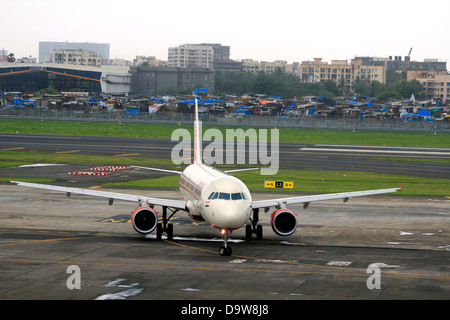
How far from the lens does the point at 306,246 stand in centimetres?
4222

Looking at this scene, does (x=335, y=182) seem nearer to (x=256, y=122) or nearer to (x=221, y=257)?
(x=221, y=257)

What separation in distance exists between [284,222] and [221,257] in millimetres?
5610

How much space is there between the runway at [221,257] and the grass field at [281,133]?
8383 centimetres

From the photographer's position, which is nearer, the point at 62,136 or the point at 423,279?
the point at 423,279

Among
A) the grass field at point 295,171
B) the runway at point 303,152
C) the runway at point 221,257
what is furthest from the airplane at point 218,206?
the runway at point 303,152

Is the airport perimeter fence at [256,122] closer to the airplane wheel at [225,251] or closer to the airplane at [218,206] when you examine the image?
the airplane at [218,206]

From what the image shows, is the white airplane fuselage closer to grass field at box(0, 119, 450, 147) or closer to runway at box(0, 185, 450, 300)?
runway at box(0, 185, 450, 300)

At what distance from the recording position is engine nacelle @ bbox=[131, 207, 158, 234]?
42188mm

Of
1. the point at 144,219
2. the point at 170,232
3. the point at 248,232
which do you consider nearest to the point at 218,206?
the point at 144,219

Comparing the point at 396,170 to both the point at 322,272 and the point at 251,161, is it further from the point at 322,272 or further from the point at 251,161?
the point at 322,272

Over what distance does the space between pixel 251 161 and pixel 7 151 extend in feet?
130

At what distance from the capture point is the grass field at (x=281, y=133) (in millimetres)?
140750
